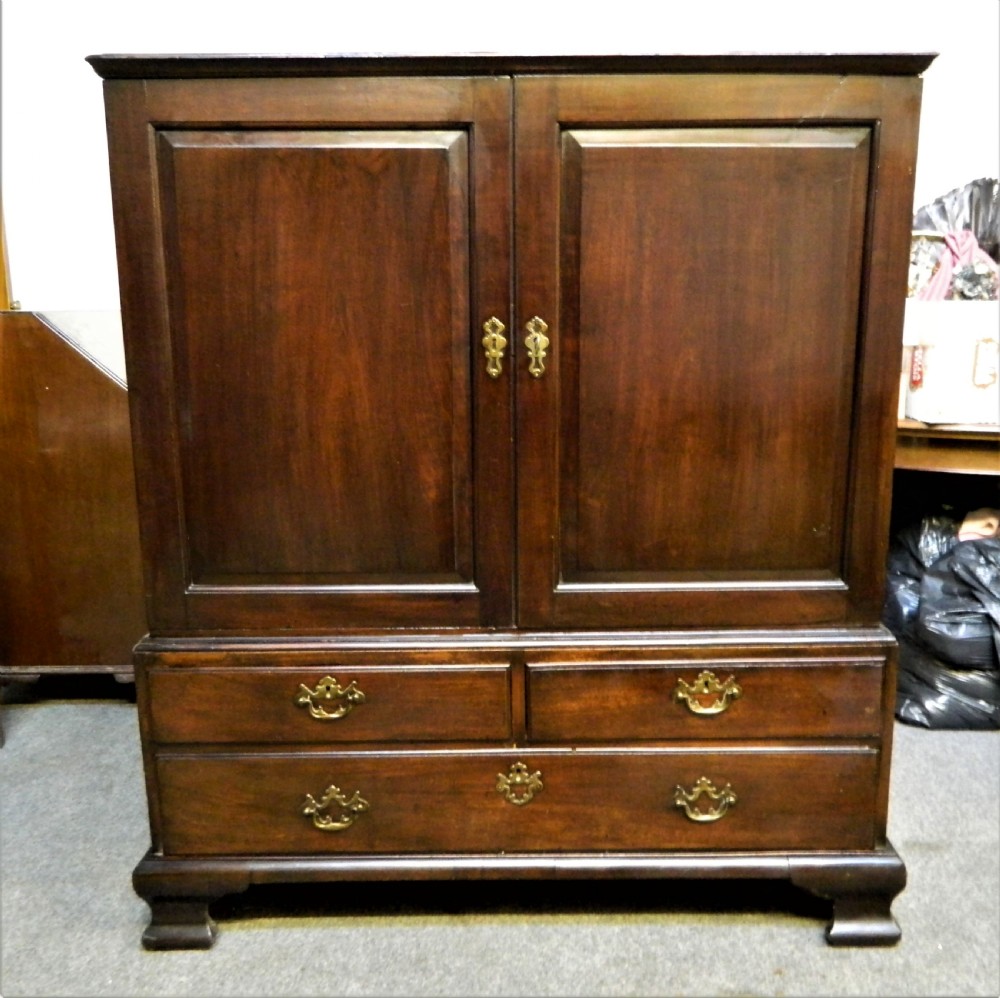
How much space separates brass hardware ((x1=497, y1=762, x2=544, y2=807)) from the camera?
1.42 m

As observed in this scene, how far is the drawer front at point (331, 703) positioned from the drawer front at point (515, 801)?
39mm

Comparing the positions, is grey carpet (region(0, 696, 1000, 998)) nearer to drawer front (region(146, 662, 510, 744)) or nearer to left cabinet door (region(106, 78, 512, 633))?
drawer front (region(146, 662, 510, 744))

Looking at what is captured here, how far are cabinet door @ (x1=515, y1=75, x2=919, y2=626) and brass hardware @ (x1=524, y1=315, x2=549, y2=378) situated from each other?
1 cm

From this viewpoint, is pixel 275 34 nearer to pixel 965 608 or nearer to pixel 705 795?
pixel 705 795

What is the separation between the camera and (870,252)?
4.16ft

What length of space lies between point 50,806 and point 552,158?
Result: 1637mm

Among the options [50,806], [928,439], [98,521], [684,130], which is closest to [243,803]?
[50,806]

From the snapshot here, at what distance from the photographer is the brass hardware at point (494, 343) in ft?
4.21

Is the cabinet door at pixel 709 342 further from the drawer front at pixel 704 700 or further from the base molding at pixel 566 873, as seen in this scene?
the base molding at pixel 566 873

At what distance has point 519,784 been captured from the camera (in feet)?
4.69

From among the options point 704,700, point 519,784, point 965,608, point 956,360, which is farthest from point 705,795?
point 956,360

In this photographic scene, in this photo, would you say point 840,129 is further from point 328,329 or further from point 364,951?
point 364,951

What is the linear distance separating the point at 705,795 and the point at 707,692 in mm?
177

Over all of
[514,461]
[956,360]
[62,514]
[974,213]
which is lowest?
[62,514]
